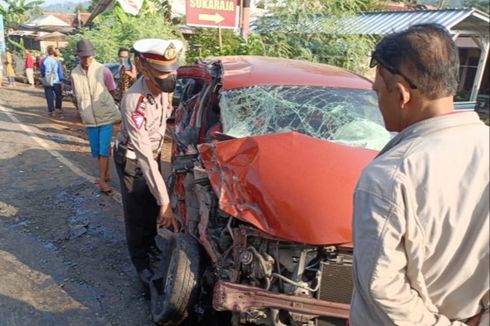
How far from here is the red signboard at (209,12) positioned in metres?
7.81

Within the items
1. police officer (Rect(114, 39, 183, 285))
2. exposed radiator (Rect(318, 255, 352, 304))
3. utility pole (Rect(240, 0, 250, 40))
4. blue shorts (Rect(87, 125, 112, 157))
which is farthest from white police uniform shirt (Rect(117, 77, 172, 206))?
utility pole (Rect(240, 0, 250, 40))

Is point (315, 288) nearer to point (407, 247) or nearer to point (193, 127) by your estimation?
Answer: point (407, 247)

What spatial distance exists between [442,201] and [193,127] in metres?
2.80

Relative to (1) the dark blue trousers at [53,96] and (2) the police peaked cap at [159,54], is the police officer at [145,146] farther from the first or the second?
(1) the dark blue trousers at [53,96]

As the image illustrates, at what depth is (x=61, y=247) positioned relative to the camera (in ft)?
13.3

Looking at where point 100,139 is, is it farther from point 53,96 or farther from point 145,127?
point 53,96

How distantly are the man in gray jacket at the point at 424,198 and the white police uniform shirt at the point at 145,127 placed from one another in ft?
6.44

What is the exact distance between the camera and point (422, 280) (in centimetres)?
121

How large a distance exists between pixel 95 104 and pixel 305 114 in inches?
127

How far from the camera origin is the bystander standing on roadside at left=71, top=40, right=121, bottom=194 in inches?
213

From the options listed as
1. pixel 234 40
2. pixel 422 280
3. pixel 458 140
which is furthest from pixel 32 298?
pixel 234 40

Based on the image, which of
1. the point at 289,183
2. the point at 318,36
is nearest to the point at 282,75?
the point at 289,183

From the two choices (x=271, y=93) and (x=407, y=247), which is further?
(x=271, y=93)

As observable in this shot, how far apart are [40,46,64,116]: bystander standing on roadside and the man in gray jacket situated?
10.8m
